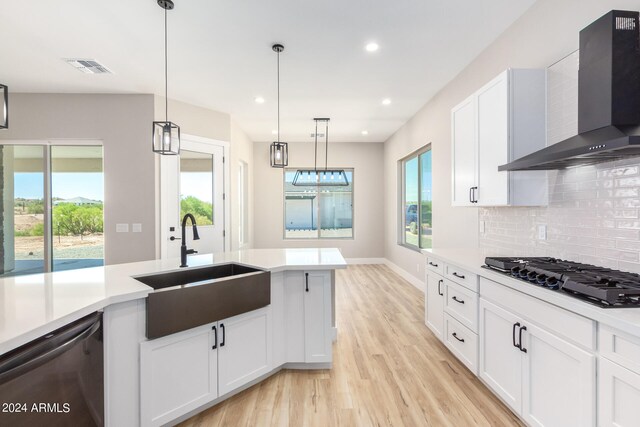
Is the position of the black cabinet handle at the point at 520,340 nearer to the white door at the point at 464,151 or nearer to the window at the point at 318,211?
the white door at the point at 464,151

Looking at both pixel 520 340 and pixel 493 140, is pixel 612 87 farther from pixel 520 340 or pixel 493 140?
pixel 520 340

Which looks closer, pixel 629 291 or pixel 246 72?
pixel 629 291

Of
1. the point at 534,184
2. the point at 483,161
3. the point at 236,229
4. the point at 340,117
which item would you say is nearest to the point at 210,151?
the point at 236,229

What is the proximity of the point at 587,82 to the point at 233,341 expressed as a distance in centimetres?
277

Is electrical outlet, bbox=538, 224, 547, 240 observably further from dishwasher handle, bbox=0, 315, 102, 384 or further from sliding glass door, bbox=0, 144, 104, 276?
sliding glass door, bbox=0, 144, 104, 276

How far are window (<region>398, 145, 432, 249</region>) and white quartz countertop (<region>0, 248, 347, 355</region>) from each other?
10.0 ft

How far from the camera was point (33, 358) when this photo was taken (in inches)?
44.7

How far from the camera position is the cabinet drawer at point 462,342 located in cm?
231

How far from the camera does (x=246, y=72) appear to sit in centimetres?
365

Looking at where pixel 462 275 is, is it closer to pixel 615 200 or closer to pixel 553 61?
pixel 615 200

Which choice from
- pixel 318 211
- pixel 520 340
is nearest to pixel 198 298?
pixel 520 340

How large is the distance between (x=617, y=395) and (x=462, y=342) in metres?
1.30

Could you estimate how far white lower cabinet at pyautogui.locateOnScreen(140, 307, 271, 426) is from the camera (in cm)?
176

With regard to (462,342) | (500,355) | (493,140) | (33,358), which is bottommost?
(462,342)
